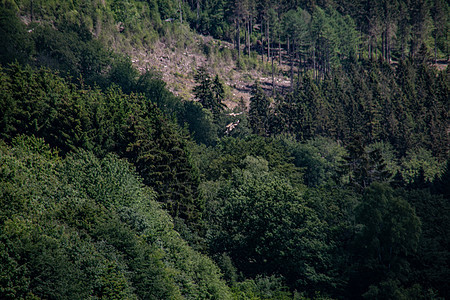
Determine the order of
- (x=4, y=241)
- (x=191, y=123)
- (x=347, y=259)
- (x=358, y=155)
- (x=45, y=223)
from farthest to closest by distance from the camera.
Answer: (x=191, y=123) < (x=358, y=155) < (x=347, y=259) < (x=45, y=223) < (x=4, y=241)

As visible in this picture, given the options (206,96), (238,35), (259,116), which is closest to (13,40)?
(206,96)

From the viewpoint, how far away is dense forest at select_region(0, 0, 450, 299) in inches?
1628

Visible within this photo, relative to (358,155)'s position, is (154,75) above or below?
above

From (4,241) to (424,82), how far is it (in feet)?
386

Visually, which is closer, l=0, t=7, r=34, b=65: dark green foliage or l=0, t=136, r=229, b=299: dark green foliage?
l=0, t=136, r=229, b=299: dark green foliage

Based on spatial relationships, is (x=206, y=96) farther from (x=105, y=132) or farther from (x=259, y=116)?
(x=105, y=132)

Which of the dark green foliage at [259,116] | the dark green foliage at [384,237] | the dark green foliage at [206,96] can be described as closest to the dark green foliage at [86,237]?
the dark green foliage at [384,237]

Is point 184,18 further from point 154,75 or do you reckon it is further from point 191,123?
point 191,123

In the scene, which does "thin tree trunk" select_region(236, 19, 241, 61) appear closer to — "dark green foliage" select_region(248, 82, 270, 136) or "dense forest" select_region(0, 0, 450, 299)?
"dense forest" select_region(0, 0, 450, 299)

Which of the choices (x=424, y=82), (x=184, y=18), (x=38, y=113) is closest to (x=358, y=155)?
(x=38, y=113)

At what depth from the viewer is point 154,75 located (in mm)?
111250

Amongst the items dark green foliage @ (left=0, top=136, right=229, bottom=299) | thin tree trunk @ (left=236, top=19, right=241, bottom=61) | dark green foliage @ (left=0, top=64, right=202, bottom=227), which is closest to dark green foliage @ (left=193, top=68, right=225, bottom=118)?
thin tree trunk @ (left=236, top=19, right=241, bottom=61)

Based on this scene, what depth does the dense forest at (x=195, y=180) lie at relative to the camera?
41344 mm

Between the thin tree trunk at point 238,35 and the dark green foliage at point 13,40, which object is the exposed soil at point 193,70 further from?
the dark green foliage at point 13,40
